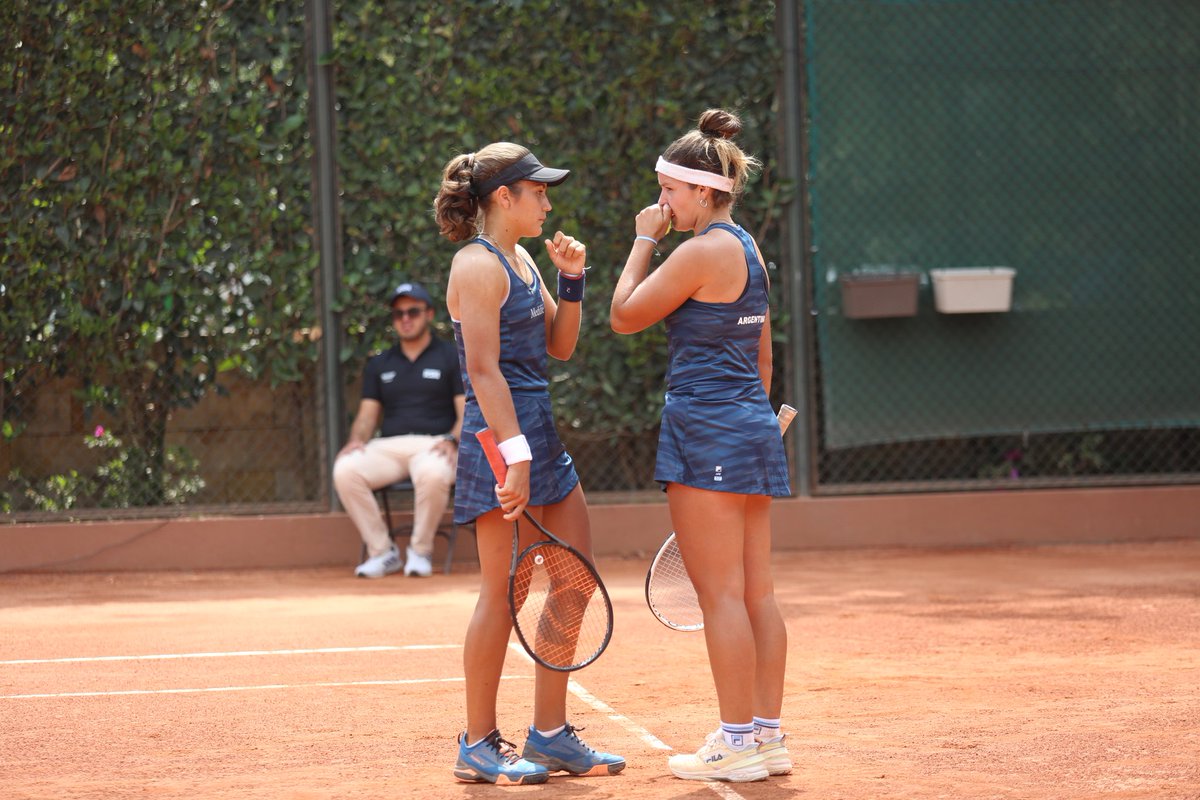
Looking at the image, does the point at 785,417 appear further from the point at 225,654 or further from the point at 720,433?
the point at 225,654

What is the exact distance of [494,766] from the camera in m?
3.81

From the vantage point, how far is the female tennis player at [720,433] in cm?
380

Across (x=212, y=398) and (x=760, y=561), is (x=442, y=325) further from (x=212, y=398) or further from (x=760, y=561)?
(x=760, y=561)

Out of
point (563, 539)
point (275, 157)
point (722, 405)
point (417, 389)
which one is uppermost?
point (275, 157)

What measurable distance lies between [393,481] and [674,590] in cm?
428

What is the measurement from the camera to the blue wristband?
3949 mm

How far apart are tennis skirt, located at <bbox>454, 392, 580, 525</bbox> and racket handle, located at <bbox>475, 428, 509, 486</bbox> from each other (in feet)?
0.36

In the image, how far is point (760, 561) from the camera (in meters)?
3.94

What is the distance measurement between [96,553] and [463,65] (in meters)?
3.61

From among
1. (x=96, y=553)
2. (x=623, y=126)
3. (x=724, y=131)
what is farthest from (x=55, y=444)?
(x=724, y=131)

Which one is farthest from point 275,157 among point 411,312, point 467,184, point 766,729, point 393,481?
point 766,729

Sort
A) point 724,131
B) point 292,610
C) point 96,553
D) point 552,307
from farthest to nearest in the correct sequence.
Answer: point 96,553
point 292,610
point 552,307
point 724,131

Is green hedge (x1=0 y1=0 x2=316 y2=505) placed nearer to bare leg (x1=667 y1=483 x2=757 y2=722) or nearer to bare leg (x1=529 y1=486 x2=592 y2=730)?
bare leg (x1=529 y1=486 x2=592 y2=730)

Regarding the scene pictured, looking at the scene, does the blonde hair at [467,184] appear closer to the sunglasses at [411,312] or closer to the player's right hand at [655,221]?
the player's right hand at [655,221]
